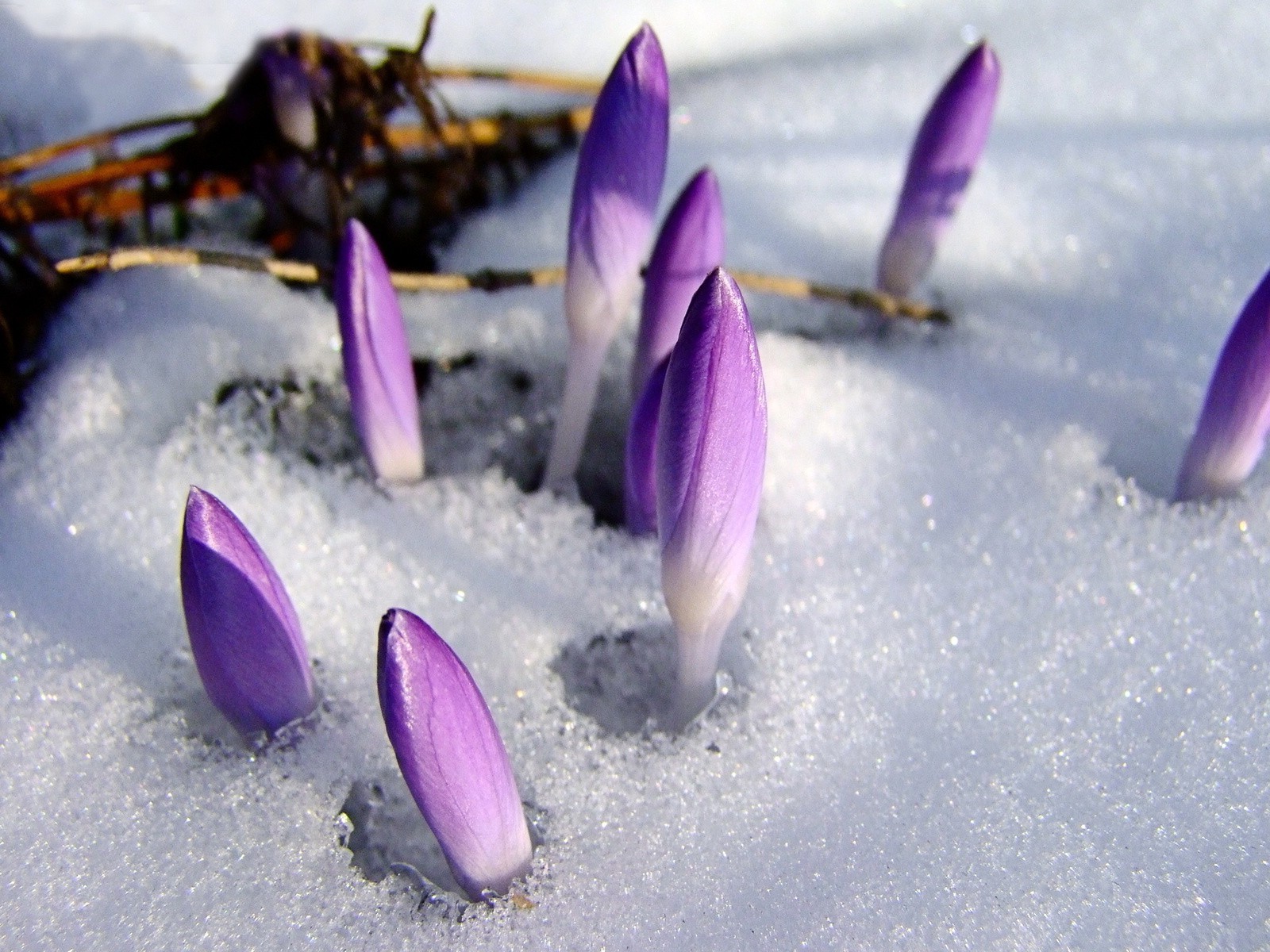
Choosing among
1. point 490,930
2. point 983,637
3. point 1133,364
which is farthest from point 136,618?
point 1133,364

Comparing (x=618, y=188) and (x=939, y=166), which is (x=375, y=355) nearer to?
(x=618, y=188)

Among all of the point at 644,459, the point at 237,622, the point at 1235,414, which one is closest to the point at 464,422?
the point at 644,459

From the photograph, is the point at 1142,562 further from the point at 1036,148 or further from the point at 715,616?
the point at 1036,148

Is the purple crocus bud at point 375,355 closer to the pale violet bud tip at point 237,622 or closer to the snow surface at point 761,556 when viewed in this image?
the snow surface at point 761,556

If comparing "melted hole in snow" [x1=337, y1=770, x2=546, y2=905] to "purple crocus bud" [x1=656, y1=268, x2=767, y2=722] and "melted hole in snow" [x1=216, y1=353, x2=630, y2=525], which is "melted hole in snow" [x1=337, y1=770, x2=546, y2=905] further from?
"melted hole in snow" [x1=216, y1=353, x2=630, y2=525]

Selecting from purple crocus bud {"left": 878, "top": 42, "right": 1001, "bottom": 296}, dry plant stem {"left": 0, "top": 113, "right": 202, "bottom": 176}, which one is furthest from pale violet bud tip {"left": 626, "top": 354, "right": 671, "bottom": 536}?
dry plant stem {"left": 0, "top": 113, "right": 202, "bottom": 176}

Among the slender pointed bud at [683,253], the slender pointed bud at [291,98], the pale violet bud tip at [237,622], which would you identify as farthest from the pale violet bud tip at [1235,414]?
the slender pointed bud at [291,98]
